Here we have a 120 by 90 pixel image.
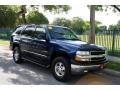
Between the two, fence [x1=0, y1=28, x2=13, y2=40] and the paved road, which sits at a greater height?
fence [x1=0, y1=28, x2=13, y2=40]

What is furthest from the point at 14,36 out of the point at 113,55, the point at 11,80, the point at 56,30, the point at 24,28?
the point at 113,55

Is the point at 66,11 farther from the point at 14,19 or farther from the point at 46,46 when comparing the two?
the point at 46,46

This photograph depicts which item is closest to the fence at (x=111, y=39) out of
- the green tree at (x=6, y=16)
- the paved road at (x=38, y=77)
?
the paved road at (x=38, y=77)

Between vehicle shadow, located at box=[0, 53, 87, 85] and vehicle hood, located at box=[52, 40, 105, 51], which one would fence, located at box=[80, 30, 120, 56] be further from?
vehicle hood, located at box=[52, 40, 105, 51]

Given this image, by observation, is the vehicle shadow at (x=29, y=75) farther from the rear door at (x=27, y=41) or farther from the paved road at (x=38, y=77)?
the rear door at (x=27, y=41)

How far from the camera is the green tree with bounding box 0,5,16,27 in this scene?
4306cm

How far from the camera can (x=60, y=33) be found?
8.59 m

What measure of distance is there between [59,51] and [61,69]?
0.56m

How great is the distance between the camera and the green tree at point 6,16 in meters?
43.1

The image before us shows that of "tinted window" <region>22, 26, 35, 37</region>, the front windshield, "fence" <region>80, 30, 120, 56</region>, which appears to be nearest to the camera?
the front windshield

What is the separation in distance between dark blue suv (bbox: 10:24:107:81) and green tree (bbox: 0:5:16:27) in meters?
34.6

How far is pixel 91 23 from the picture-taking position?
40.0 ft

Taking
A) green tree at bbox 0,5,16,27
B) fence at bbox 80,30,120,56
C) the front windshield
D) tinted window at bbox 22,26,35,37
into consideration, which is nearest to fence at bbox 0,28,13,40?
green tree at bbox 0,5,16,27

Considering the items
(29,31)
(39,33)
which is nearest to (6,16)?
(29,31)
